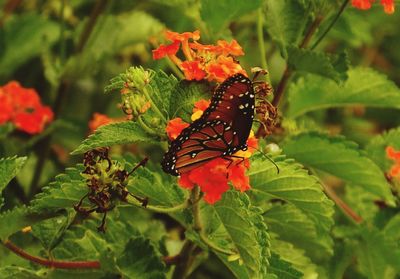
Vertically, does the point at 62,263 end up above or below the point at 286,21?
below

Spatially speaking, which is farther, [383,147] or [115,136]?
[383,147]

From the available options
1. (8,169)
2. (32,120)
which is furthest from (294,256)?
(32,120)

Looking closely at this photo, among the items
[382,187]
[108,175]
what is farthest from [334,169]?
[108,175]

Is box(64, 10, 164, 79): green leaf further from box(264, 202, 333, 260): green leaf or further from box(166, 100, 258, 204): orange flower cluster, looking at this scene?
box(166, 100, 258, 204): orange flower cluster

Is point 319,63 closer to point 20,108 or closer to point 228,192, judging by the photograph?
point 228,192

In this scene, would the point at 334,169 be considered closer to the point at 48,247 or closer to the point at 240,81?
the point at 240,81

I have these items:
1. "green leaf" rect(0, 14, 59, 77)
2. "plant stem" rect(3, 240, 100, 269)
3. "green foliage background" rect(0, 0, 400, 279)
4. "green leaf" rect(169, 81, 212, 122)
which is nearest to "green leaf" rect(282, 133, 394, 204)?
"green foliage background" rect(0, 0, 400, 279)
